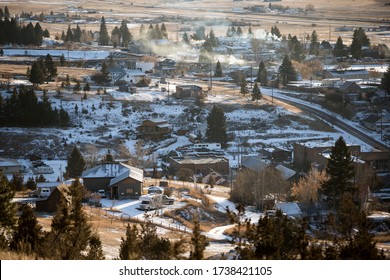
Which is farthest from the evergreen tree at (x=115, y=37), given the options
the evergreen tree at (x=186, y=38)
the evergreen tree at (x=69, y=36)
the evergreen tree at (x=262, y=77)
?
the evergreen tree at (x=186, y=38)

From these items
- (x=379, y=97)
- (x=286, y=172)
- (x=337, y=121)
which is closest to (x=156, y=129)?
(x=286, y=172)

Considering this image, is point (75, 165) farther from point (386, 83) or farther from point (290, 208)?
point (386, 83)

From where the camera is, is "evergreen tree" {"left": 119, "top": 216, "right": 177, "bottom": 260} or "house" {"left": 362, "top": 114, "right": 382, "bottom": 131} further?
"house" {"left": 362, "top": 114, "right": 382, "bottom": 131}

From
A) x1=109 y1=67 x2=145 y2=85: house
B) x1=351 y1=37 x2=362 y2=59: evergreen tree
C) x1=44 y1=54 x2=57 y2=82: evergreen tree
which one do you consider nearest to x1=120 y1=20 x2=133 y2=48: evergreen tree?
x1=109 y1=67 x2=145 y2=85: house

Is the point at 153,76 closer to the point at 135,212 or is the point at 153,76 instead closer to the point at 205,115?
the point at 205,115

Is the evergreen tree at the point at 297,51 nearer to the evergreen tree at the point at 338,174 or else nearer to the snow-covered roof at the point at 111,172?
the evergreen tree at the point at 338,174

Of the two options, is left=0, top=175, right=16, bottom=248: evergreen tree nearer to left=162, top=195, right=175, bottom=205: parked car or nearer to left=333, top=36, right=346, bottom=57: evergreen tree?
left=162, top=195, right=175, bottom=205: parked car
